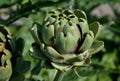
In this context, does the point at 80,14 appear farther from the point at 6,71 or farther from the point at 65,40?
the point at 6,71

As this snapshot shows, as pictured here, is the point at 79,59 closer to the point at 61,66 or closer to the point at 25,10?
the point at 61,66

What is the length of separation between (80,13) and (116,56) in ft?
4.44

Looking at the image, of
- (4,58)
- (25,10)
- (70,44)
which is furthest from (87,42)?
(25,10)

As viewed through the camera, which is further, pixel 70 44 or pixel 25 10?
pixel 25 10

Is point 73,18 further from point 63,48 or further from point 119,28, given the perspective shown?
point 119,28

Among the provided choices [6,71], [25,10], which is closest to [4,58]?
[6,71]

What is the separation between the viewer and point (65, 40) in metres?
0.96

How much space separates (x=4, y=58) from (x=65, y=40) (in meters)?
0.16

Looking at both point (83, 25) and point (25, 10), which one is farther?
point (25, 10)

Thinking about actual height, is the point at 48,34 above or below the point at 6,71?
above

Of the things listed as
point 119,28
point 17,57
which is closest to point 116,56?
point 119,28

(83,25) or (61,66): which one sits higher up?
(83,25)

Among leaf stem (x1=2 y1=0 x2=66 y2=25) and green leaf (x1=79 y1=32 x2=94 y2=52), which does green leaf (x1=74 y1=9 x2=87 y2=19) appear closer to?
green leaf (x1=79 y1=32 x2=94 y2=52)

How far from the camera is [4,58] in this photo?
1.02 m
